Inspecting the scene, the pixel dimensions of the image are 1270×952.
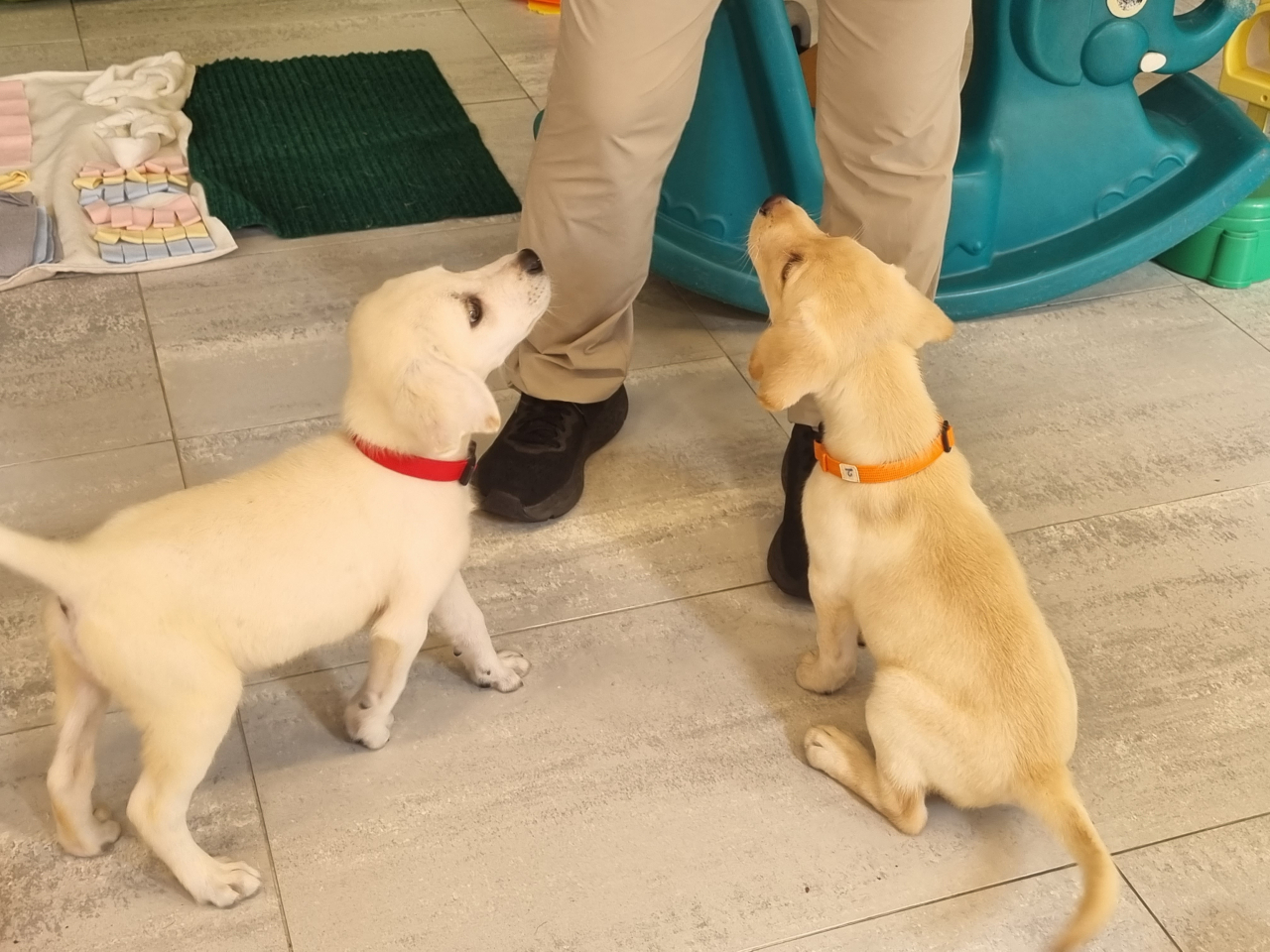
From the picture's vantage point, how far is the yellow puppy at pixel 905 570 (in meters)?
1.35

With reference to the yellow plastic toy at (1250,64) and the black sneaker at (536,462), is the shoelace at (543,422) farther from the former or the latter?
the yellow plastic toy at (1250,64)

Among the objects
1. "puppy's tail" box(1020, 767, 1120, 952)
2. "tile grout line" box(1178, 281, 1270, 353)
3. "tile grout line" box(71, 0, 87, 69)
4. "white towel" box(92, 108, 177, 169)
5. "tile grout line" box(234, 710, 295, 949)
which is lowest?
"tile grout line" box(71, 0, 87, 69)

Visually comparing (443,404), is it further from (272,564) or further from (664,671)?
(664,671)

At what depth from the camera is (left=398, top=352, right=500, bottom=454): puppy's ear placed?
130cm

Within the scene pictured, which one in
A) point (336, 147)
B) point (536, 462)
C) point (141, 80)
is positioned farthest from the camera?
point (141, 80)

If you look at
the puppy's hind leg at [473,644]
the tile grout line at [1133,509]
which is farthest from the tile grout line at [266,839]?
the tile grout line at [1133,509]

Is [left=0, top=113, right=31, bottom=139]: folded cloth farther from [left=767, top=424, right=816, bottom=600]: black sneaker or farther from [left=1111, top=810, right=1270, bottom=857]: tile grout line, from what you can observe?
[left=1111, top=810, right=1270, bottom=857]: tile grout line

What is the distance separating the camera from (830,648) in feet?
5.26

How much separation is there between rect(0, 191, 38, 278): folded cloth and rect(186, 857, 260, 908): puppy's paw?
61.5 inches

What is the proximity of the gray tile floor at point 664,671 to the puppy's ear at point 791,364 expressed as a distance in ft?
1.52

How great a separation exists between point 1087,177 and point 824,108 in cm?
98

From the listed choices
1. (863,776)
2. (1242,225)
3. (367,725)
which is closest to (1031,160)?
(1242,225)

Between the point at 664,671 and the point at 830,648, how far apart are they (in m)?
0.24

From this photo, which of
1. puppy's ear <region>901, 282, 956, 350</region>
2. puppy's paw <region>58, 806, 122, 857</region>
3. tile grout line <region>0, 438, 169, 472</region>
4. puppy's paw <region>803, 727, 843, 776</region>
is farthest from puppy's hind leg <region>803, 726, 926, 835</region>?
tile grout line <region>0, 438, 169, 472</region>
